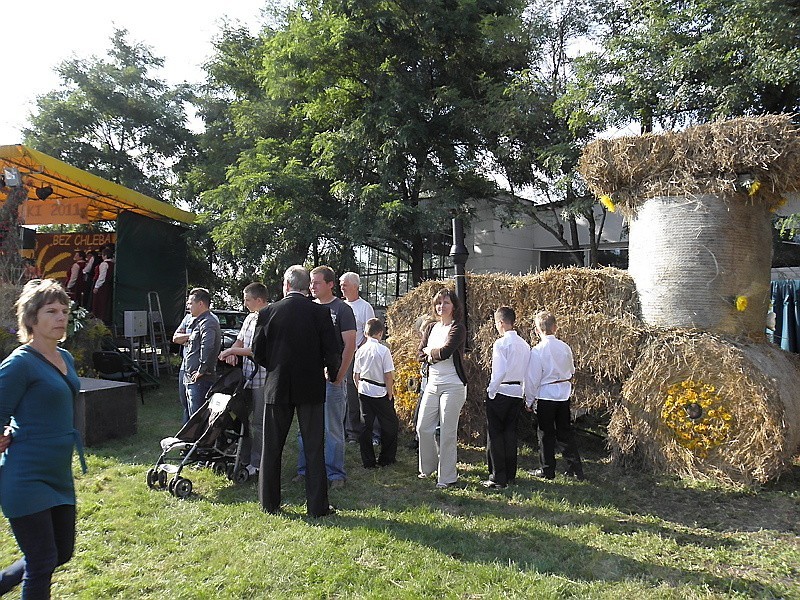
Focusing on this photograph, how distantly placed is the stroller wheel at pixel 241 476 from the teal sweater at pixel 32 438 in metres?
2.71

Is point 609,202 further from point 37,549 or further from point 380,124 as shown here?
point 380,124

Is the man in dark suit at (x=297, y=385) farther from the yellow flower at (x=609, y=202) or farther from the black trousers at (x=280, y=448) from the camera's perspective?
the yellow flower at (x=609, y=202)

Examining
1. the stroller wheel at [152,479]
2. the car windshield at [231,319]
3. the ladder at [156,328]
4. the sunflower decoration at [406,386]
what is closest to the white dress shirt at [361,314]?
the sunflower decoration at [406,386]

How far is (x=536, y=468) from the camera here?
6188mm

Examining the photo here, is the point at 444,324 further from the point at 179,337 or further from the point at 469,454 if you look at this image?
the point at 179,337

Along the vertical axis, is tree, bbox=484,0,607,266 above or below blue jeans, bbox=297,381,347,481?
above

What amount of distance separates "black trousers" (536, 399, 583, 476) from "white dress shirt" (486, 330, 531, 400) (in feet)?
1.32

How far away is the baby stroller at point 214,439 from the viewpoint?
5.30m

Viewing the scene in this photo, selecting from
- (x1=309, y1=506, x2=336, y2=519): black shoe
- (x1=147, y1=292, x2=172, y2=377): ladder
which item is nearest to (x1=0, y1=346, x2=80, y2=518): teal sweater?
(x1=309, y1=506, x2=336, y2=519): black shoe

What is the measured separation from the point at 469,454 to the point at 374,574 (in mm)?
3377

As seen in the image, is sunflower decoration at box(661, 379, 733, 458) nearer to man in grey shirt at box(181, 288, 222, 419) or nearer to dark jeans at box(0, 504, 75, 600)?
man in grey shirt at box(181, 288, 222, 419)

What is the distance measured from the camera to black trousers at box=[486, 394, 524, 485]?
17.8 ft

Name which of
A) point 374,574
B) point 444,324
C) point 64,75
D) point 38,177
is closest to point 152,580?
point 374,574

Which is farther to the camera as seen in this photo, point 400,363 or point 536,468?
point 400,363
